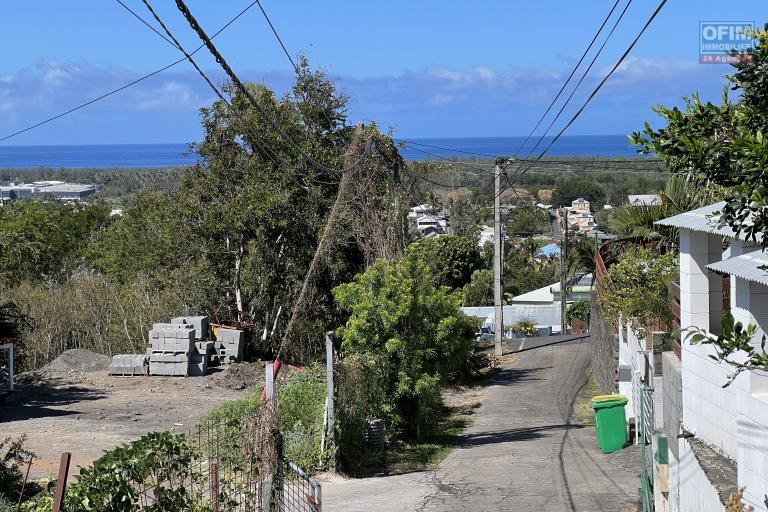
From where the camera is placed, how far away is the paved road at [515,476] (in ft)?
42.4

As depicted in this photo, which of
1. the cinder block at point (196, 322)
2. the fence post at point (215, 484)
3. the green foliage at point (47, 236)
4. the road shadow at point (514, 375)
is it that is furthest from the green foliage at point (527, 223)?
the fence post at point (215, 484)

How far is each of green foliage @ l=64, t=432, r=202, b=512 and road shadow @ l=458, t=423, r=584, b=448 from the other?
11.9 m

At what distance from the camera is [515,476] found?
1486 cm

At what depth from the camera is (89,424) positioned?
63.3 ft

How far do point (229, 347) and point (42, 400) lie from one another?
6.00 meters

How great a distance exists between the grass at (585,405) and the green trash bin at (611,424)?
12.6 ft

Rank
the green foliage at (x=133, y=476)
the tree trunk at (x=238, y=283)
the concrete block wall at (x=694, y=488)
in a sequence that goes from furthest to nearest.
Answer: the tree trunk at (x=238, y=283)
the concrete block wall at (x=694, y=488)
the green foliage at (x=133, y=476)

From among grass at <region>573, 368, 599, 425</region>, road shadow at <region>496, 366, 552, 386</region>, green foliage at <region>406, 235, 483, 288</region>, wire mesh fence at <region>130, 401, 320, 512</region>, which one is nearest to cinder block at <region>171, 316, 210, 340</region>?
road shadow at <region>496, 366, 552, 386</region>

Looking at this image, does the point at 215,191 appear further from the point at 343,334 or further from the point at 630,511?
the point at 630,511

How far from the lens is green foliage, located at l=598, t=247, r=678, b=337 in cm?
1688

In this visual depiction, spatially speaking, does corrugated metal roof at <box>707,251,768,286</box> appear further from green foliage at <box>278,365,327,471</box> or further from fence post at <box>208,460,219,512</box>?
green foliage at <box>278,365,327,471</box>

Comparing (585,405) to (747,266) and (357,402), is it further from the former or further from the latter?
(747,266)

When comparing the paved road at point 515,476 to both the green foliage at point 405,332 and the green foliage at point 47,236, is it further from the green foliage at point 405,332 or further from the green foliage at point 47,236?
the green foliage at point 47,236

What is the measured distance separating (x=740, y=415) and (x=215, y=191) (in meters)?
22.6
